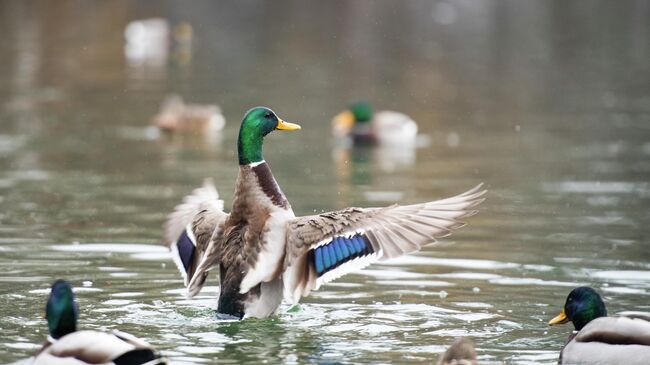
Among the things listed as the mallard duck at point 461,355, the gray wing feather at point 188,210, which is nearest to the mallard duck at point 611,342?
the mallard duck at point 461,355

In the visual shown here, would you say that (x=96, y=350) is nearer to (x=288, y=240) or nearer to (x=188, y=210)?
(x=288, y=240)

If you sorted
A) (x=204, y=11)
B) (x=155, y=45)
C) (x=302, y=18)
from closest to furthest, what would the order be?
(x=155, y=45)
(x=302, y=18)
(x=204, y=11)

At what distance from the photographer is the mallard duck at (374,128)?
19312 millimetres

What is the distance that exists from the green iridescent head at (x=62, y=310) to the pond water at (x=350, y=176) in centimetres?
63

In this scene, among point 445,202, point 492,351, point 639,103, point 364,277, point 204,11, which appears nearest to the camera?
point 492,351

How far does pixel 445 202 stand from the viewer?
8.38 metres

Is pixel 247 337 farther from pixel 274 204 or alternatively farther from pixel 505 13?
pixel 505 13

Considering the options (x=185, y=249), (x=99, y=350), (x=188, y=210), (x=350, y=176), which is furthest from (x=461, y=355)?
→ (x=350, y=176)

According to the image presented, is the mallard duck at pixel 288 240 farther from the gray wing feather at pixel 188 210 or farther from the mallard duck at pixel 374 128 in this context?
the mallard duck at pixel 374 128

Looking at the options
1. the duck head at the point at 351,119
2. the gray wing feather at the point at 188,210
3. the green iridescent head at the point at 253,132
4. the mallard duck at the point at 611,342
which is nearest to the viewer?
the mallard duck at the point at 611,342

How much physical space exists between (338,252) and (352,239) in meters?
0.11

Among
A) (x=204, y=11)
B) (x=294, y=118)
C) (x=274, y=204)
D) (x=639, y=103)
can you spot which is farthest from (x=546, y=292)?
(x=204, y=11)

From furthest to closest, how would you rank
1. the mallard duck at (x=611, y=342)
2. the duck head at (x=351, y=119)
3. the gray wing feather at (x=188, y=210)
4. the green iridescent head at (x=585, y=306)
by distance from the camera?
the duck head at (x=351, y=119) → the gray wing feather at (x=188, y=210) → the green iridescent head at (x=585, y=306) → the mallard duck at (x=611, y=342)

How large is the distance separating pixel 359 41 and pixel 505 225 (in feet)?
81.4
